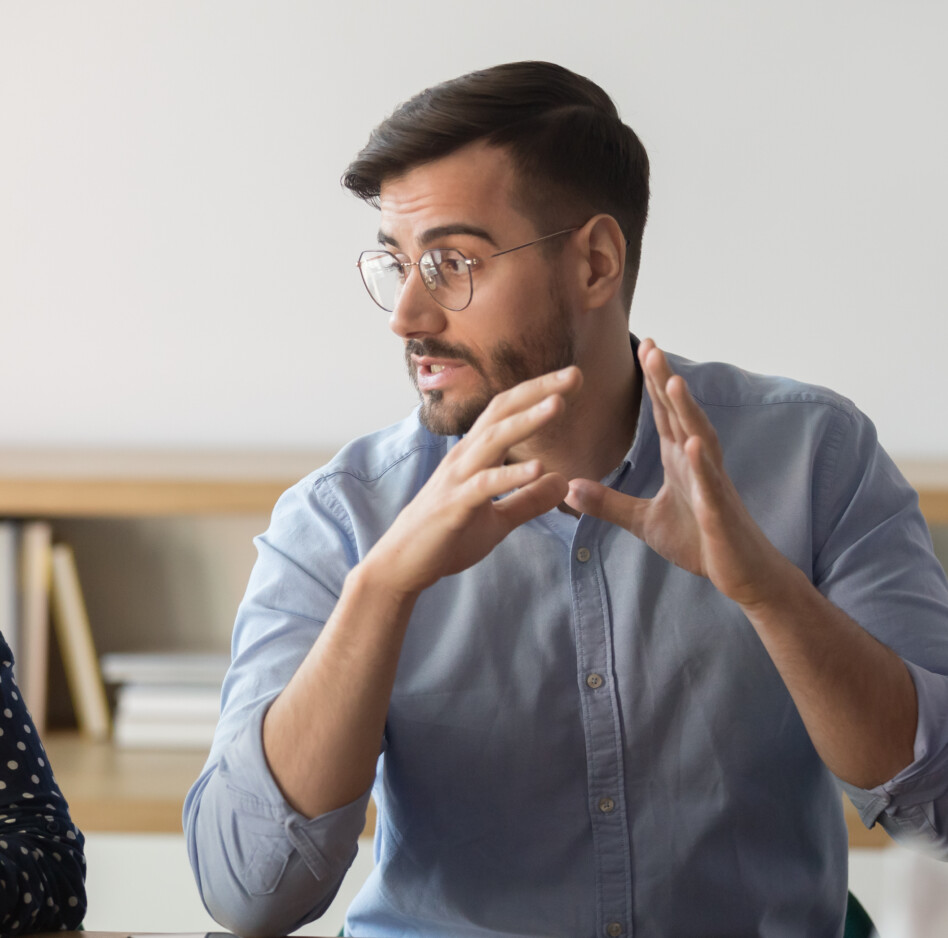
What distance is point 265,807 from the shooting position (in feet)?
3.77

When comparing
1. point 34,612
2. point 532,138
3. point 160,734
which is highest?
point 532,138

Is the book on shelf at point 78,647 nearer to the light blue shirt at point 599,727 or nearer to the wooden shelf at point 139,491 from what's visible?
the wooden shelf at point 139,491

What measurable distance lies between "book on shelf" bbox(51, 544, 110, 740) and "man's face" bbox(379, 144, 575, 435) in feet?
4.13

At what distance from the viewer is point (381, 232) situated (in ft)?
4.44

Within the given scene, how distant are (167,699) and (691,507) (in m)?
1.50

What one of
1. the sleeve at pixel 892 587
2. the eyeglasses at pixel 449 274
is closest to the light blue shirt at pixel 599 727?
the sleeve at pixel 892 587

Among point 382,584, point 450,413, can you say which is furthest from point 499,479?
point 450,413

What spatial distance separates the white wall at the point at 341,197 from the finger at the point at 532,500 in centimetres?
131

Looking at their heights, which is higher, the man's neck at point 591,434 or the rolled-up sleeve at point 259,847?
the man's neck at point 591,434

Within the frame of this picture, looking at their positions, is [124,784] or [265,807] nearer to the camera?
[265,807]

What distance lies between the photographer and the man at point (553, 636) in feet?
3.75

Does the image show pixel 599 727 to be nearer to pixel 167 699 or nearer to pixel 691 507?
pixel 691 507

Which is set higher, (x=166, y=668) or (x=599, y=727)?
(x=599, y=727)

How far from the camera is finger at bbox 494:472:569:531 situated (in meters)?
1.13
